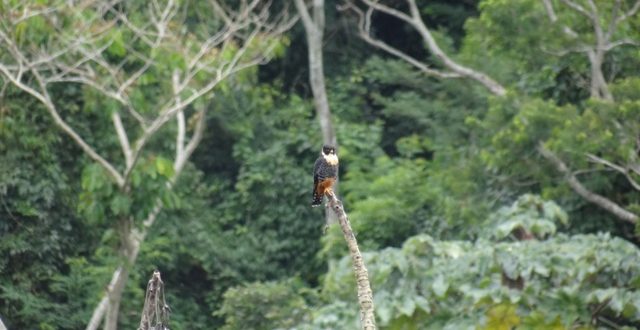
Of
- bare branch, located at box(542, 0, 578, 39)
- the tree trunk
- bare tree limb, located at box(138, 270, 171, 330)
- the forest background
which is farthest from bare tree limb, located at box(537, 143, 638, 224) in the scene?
bare tree limb, located at box(138, 270, 171, 330)

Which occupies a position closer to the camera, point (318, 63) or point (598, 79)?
point (598, 79)

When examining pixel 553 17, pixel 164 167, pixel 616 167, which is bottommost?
pixel 616 167

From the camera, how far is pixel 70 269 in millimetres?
16781

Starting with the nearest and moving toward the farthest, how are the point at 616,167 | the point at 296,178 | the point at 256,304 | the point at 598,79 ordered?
1. the point at 616,167
2. the point at 598,79
3. the point at 256,304
4. the point at 296,178

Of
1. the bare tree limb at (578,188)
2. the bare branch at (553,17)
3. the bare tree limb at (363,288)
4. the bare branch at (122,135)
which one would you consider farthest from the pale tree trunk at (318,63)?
the bare tree limb at (363,288)

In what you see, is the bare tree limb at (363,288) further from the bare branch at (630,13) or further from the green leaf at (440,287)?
the bare branch at (630,13)

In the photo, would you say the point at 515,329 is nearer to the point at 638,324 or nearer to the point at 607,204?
the point at 638,324

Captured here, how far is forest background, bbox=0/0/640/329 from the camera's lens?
12.0 meters

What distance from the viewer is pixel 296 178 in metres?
19.4

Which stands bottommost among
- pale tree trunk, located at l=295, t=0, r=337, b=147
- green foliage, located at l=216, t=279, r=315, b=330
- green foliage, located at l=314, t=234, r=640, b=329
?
green foliage, located at l=314, t=234, r=640, b=329

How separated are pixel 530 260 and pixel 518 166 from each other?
12.7 ft

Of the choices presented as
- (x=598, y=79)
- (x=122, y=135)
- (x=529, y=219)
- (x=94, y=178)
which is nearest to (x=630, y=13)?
(x=598, y=79)

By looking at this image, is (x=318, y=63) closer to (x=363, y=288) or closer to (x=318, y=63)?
(x=318, y=63)

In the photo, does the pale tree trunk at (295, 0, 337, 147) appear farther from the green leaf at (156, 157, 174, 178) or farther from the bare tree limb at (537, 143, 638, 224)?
the bare tree limb at (537, 143, 638, 224)
